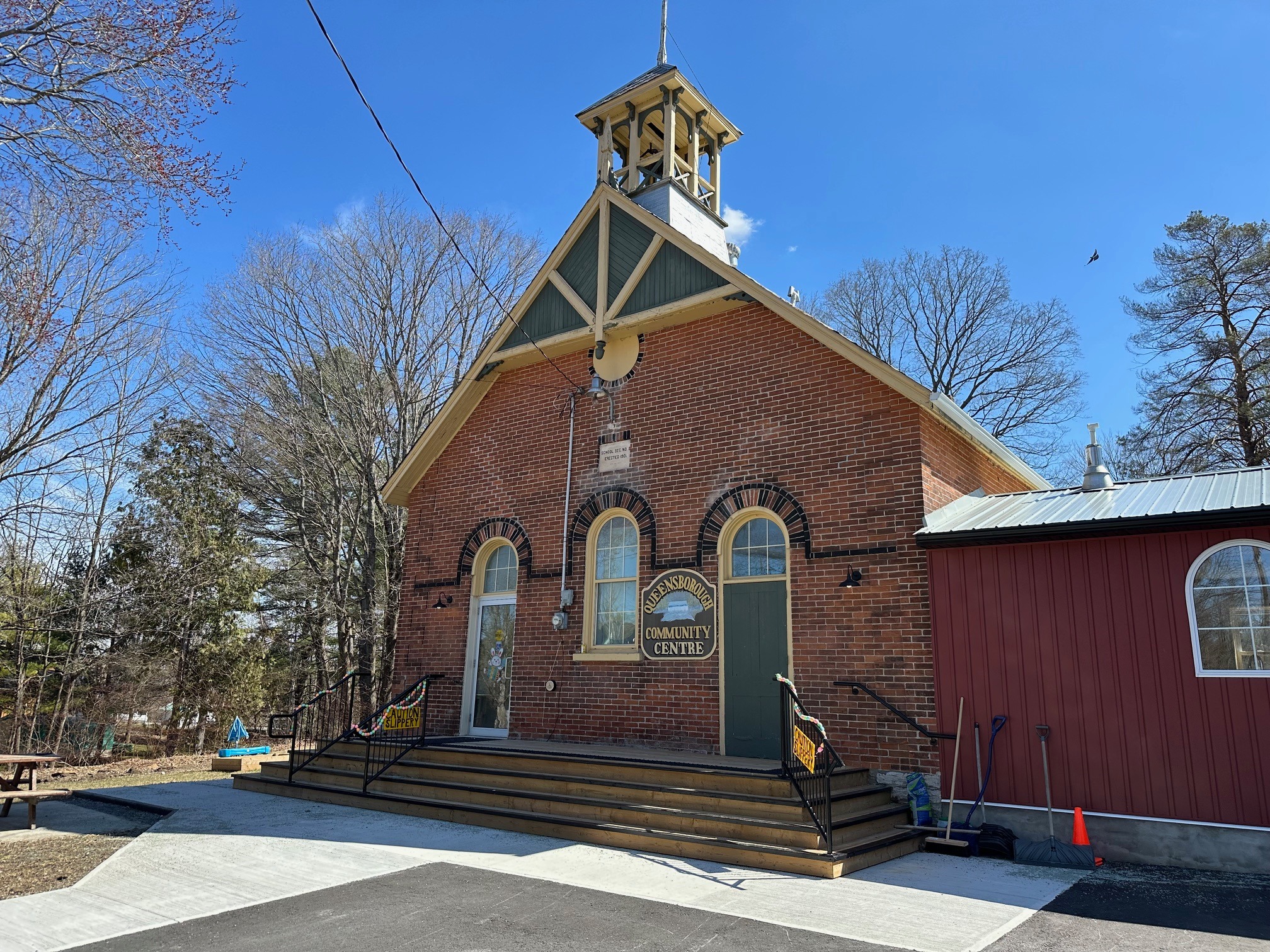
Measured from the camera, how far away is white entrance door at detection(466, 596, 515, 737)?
12.4 metres

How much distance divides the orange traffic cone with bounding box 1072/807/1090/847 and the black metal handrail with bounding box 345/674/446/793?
23.9 feet

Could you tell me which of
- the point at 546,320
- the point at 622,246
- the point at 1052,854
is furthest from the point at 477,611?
the point at 1052,854

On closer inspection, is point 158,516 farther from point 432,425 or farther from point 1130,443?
point 1130,443

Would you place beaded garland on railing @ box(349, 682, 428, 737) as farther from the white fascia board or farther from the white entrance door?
the white fascia board

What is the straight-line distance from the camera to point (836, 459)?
983 centimetres

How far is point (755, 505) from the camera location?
1030 cm

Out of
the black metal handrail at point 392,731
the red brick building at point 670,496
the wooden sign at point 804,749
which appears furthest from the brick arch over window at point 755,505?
the black metal handrail at point 392,731

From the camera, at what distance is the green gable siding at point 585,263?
12.4 m

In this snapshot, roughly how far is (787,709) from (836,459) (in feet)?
10.7

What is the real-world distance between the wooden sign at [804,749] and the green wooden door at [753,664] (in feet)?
6.44

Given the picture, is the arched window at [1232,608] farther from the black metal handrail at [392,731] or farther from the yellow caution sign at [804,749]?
the black metal handrail at [392,731]

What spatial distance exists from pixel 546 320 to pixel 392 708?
6.21m

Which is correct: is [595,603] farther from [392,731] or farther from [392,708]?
[392,731]

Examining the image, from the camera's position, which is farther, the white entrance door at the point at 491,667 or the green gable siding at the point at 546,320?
the green gable siding at the point at 546,320
